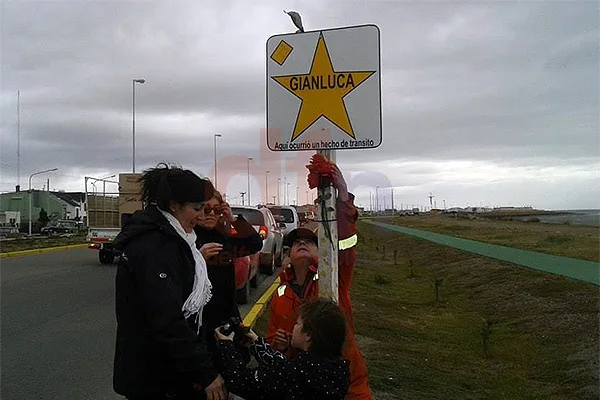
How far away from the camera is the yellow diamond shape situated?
3598mm

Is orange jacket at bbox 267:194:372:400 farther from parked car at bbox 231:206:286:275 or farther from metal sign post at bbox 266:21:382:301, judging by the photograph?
parked car at bbox 231:206:286:275

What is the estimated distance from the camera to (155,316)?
2.43 metres

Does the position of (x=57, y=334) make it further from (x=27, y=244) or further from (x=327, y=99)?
(x=27, y=244)

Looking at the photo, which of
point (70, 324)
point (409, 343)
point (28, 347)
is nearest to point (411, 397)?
point (409, 343)

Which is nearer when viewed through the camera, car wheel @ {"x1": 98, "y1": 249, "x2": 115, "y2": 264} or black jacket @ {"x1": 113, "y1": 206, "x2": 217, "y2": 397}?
black jacket @ {"x1": 113, "y1": 206, "x2": 217, "y2": 397}

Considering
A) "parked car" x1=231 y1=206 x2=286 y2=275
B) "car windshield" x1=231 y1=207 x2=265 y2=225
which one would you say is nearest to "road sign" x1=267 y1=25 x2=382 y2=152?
"parked car" x1=231 y1=206 x2=286 y2=275

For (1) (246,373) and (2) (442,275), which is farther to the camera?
(2) (442,275)

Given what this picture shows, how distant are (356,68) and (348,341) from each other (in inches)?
61.5

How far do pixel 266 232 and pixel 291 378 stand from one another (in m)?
10.9

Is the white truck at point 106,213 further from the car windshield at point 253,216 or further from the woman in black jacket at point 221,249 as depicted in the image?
the woman in black jacket at point 221,249

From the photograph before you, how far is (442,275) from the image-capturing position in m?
19.1

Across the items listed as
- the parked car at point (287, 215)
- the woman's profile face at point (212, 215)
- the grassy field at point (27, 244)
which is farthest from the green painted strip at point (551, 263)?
the grassy field at point (27, 244)

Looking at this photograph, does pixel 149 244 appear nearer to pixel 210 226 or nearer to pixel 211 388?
pixel 211 388

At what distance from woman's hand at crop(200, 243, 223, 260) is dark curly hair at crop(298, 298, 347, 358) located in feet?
2.83
